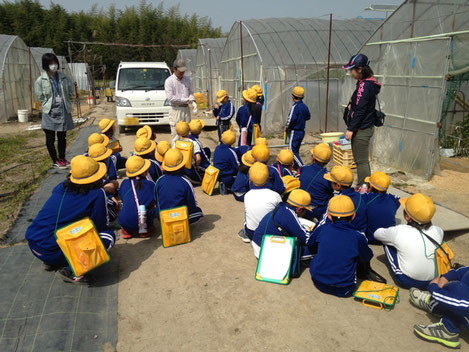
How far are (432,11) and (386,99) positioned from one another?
1.93m

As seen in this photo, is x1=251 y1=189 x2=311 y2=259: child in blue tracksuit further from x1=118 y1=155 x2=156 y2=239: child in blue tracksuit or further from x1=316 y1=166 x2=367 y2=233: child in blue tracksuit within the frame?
x1=118 y1=155 x2=156 y2=239: child in blue tracksuit

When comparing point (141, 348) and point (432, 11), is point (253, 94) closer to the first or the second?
point (432, 11)

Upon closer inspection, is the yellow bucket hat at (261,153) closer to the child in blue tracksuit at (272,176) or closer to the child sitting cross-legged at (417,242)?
the child in blue tracksuit at (272,176)

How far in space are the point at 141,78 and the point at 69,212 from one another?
9130 mm

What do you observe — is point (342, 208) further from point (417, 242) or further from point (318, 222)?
Answer: point (417, 242)

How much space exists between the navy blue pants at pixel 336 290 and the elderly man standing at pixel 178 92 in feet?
16.8

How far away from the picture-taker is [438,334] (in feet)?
→ 8.99

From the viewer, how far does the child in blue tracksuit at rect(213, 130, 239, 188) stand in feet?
20.0

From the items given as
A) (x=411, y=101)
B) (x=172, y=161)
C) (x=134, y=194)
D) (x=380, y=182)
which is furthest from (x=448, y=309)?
(x=411, y=101)

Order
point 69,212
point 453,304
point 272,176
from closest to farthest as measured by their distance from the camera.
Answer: point 453,304 < point 69,212 < point 272,176

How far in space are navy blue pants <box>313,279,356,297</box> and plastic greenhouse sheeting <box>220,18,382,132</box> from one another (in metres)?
8.34

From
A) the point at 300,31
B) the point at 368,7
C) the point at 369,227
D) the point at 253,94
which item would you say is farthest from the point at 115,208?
the point at 368,7

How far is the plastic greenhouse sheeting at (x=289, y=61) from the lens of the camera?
1192 centimetres

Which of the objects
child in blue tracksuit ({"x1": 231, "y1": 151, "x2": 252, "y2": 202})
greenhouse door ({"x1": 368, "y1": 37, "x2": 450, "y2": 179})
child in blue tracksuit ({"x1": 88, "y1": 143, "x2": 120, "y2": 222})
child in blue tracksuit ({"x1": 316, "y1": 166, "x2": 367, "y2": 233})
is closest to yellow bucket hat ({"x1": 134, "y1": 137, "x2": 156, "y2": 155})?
child in blue tracksuit ({"x1": 88, "y1": 143, "x2": 120, "y2": 222})
